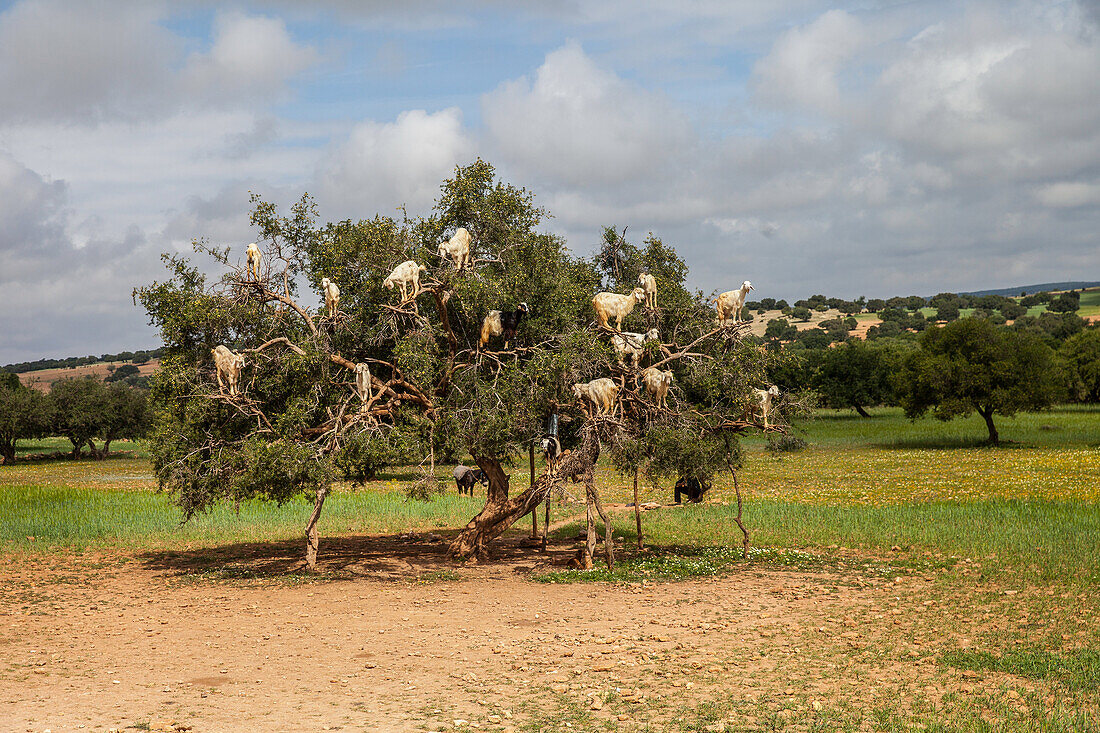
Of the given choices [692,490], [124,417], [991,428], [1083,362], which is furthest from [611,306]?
[124,417]

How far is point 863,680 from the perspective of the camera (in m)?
10.4

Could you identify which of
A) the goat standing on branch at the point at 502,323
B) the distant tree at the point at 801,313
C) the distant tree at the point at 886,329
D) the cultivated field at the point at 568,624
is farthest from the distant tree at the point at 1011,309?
the goat standing on branch at the point at 502,323

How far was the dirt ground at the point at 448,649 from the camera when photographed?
31.2 feet

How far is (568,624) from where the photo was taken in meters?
13.8

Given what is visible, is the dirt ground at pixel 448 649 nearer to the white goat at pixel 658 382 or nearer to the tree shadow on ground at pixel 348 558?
the tree shadow on ground at pixel 348 558

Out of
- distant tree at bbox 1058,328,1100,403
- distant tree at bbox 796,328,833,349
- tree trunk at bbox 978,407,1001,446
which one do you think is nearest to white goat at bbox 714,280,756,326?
tree trunk at bbox 978,407,1001,446

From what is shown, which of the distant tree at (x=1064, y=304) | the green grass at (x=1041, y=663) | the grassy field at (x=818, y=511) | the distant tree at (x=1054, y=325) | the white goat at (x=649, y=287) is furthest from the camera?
the distant tree at (x=1064, y=304)

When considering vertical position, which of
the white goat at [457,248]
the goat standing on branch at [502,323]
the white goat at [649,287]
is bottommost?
the goat standing on branch at [502,323]

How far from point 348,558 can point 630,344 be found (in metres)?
9.54

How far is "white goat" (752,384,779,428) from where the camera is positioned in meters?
17.3

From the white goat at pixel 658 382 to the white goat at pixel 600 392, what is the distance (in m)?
0.95

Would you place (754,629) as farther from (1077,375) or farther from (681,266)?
(1077,375)

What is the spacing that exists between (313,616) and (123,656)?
3275 millimetres

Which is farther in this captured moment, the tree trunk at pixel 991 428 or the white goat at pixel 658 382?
the tree trunk at pixel 991 428
